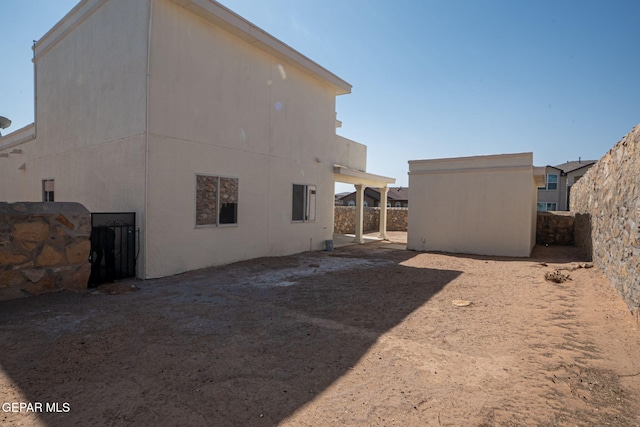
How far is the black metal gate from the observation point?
7.05 meters

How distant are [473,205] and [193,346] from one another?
1113 cm

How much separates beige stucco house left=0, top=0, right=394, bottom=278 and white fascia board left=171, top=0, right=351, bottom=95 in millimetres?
44

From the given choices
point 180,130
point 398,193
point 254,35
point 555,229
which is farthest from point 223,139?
point 398,193

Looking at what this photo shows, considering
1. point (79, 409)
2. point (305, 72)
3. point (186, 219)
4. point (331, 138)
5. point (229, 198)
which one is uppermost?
point (305, 72)

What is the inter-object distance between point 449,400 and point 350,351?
129 centimetres

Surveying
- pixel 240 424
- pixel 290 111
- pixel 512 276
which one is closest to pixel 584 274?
pixel 512 276

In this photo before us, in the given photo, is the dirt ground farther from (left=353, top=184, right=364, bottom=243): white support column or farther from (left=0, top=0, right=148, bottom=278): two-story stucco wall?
(left=353, top=184, right=364, bottom=243): white support column

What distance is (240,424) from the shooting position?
2.62 metres

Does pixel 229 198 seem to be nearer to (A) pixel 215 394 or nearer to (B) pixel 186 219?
(B) pixel 186 219

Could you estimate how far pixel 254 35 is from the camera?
31.0ft

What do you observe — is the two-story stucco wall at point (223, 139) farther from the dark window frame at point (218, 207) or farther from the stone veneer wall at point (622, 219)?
the stone veneer wall at point (622, 219)

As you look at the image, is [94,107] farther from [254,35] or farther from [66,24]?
[254,35]

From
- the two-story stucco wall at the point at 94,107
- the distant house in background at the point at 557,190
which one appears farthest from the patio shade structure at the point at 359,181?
the distant house in background at the point at 557,190

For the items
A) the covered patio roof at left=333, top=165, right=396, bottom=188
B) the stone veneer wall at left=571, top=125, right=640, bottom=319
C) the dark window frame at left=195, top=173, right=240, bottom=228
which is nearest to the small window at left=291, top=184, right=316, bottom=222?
the covered patio roof at left=333, top=165, right=396, bottom=188
